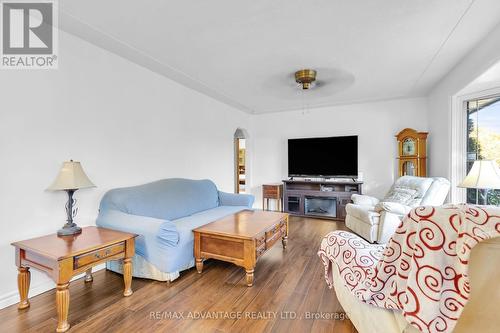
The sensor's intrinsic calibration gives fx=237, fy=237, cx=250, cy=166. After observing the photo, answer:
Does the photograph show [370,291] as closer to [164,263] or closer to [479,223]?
[479,223]

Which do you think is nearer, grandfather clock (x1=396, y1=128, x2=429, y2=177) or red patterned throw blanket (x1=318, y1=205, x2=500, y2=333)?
red patterned throw blanket (x1=318, y1=205, x2=500, y2=333)

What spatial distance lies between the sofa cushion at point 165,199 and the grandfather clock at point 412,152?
345cm

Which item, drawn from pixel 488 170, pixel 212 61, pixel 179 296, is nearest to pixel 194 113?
pixel 212 61

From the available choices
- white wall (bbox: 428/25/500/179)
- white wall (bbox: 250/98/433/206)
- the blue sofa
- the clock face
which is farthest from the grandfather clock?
the blue sofa

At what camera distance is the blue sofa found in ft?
7.32

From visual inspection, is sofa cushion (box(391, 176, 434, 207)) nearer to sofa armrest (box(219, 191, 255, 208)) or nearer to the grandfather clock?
the grandfather clock

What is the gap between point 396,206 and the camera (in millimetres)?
3008

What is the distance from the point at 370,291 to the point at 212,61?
2.84 meters

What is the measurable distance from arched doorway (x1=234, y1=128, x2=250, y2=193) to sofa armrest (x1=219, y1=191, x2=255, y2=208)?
147 cm

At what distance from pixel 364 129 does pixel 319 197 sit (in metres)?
1.67

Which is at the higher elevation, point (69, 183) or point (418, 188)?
point (69, 183)

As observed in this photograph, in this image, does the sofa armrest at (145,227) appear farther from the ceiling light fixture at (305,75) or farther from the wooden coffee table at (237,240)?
the ceiling light fixture at (305,75)

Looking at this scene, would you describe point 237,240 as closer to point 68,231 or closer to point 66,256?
point 66,256

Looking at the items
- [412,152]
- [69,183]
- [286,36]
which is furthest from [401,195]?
[69,183]
